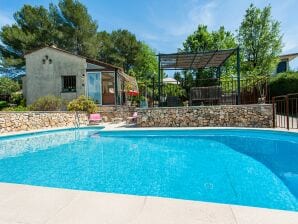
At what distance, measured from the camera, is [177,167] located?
18.8 feet

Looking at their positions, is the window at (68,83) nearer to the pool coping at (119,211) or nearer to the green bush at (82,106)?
the green bush at (82,106)

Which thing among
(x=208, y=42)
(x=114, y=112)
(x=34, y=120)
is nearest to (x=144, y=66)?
(x=208, y=42)

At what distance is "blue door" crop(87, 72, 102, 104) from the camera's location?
19.7 meters

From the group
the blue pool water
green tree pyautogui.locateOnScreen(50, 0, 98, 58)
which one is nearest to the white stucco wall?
the blue pool water

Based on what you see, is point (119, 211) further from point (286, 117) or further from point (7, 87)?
point (7, 87)

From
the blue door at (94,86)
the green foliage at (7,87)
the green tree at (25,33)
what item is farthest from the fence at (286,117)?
the green tree at (25,33)

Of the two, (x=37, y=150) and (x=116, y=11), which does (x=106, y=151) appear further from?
(x=116, y=11)

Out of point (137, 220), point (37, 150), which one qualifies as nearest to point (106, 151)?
point (37, 150)

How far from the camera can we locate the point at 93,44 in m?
34.3

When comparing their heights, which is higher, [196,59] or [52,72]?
[52,72]

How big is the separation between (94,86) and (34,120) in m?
7.25

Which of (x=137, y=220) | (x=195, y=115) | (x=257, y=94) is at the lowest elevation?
(x=137, y=220)

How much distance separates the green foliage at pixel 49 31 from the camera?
29.7 metres

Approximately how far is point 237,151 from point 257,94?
8.18m
